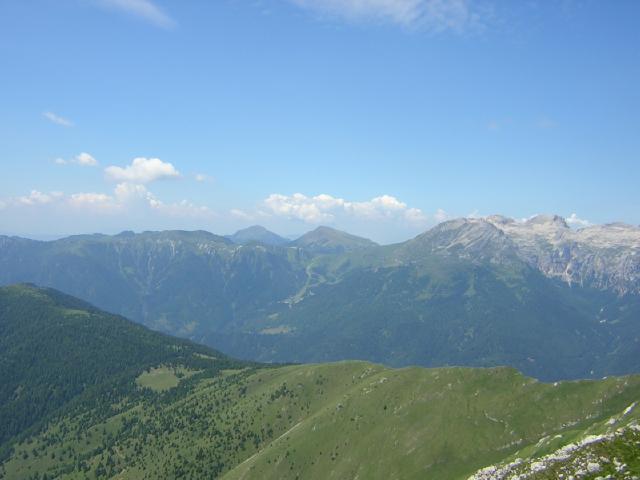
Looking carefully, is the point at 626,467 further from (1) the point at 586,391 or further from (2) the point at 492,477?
(1) the point at 586,391

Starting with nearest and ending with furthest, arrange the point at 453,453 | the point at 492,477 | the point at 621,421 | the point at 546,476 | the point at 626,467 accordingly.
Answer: the point at 626,467 < the point at 546,476 < the point at 492,477 < the point at 621,421 < the point at 453,453

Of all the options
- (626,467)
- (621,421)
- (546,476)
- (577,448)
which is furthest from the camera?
(621,421)

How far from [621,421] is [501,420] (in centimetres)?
6278

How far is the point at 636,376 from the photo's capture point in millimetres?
192500

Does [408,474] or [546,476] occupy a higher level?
[546,476]

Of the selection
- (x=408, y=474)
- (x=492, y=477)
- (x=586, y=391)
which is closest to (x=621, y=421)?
(x=492, y=477)

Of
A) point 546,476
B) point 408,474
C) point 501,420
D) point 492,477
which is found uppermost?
point 546,476

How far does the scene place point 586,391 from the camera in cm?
19462

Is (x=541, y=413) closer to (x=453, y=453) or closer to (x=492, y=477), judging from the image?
(x=453, y=453)

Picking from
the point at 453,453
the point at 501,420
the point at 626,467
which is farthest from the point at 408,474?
the point at 626,467

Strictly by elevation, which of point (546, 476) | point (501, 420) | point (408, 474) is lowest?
point (408, 474)

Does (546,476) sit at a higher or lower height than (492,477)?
higher

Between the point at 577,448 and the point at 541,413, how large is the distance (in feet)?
345

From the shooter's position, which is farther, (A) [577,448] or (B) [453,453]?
(B) [453,453]
